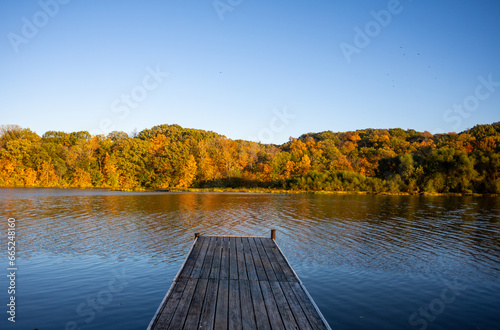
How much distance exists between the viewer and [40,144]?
6556cm

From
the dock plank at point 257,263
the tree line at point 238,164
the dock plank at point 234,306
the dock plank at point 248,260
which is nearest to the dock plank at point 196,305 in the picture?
the dock plank at point 234,306

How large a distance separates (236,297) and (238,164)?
62614 millimetres

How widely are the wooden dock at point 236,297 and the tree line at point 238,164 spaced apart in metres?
50.6

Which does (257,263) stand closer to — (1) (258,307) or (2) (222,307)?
(1) (258,307)

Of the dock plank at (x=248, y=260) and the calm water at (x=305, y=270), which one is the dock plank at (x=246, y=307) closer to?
the dock plank at (x=248, y=260)

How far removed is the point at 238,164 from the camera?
68.3 m

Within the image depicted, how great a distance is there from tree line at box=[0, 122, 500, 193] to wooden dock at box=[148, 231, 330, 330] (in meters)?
→ 50.6

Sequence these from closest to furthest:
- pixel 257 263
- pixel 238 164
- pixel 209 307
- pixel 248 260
Result: 1. pixel 209 307
2. pixel 257 263
3. pixel 248 260
4. pixel 238 164

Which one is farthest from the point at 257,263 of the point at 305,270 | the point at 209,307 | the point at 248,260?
the point at 209,307

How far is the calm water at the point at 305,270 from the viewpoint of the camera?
6891mm

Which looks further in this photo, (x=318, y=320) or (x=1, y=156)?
(x=1, y=156)

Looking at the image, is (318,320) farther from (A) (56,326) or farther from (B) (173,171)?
(B) (173,171)

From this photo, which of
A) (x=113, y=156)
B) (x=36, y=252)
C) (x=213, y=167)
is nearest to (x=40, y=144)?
(x=113, y=156)

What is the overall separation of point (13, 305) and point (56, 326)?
1.82 metres
